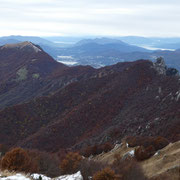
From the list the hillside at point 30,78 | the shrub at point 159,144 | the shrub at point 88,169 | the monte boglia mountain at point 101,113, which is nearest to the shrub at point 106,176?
the shrub at point 88,169

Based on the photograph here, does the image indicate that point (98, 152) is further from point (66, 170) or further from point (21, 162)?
point (21, 162)

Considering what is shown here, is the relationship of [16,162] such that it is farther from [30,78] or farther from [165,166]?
[30,78]

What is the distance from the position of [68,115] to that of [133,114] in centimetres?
2704

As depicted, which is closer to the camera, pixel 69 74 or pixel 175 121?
pixel 175 121

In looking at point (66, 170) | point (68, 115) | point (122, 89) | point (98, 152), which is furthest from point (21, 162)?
point (122, 89)

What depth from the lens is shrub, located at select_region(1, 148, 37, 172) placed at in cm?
1967

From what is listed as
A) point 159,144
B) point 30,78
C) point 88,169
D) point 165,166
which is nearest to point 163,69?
point 159,144

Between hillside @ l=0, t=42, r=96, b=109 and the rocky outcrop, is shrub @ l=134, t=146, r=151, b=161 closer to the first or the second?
the rocky outcrop

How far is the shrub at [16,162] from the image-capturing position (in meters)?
19.7

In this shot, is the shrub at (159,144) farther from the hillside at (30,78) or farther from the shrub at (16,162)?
the hillside at (30,78)

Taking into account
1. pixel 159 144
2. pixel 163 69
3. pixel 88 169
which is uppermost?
pixel 163 69

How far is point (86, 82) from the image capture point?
105 m

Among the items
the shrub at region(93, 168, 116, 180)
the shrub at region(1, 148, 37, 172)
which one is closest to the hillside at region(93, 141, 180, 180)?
the shrub at region(93, 168, 116, 180)

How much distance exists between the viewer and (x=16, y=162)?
2033 centimetres
